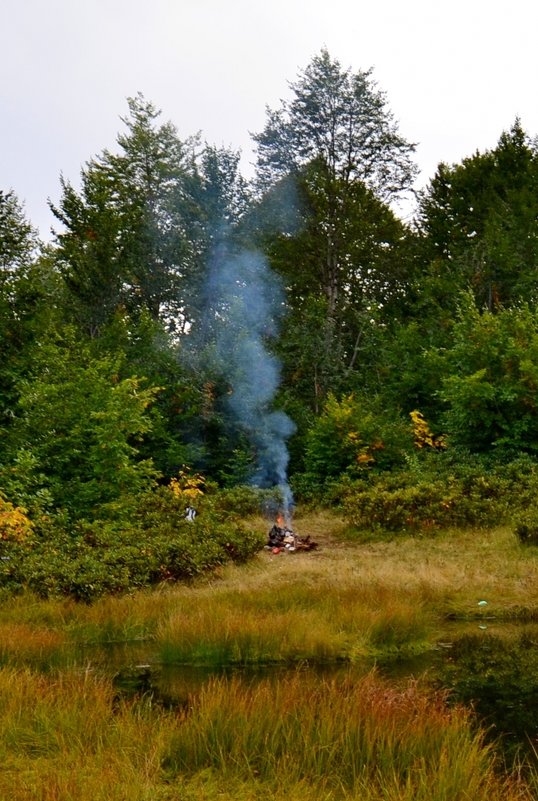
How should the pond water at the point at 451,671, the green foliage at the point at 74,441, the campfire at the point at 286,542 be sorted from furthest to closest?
1. the campfire at the point at 286,542
2. the green foliage at the point at 74,441
3. the pond water at the point at 451,671

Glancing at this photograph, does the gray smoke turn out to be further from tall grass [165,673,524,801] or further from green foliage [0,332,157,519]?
tall grass [165,673,524,801]

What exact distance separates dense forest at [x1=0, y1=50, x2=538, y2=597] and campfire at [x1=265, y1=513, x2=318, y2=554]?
1.05 m

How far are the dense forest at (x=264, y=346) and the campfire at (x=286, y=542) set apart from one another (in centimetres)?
105

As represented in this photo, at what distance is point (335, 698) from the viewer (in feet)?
19.8

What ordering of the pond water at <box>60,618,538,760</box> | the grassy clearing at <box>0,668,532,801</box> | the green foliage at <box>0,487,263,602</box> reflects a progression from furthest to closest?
the green foliage at <box>0,487,263,602</box> < the pond water at <box>60,618,538,760</box> < the grassy clearing at <box>0,668,532,801</box>

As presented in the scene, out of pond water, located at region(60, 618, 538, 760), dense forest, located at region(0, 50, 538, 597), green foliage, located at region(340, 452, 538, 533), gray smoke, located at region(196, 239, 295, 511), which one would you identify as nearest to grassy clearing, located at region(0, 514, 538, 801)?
pond water, located at region(60, 618, 538, 760)

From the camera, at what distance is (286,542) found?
1719 cm

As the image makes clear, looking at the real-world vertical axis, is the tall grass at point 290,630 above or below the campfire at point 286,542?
below

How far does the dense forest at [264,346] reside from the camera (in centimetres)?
1689

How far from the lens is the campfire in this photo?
16.9m

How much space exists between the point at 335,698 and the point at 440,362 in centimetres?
2019

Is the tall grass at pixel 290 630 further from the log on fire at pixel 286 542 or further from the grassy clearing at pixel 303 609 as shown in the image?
the log on fire at pixel 286 542

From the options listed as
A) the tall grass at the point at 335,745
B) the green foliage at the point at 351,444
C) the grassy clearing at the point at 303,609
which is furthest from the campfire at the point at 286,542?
the tall grass at the point at 335,745

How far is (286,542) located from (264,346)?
12375 millimetres
